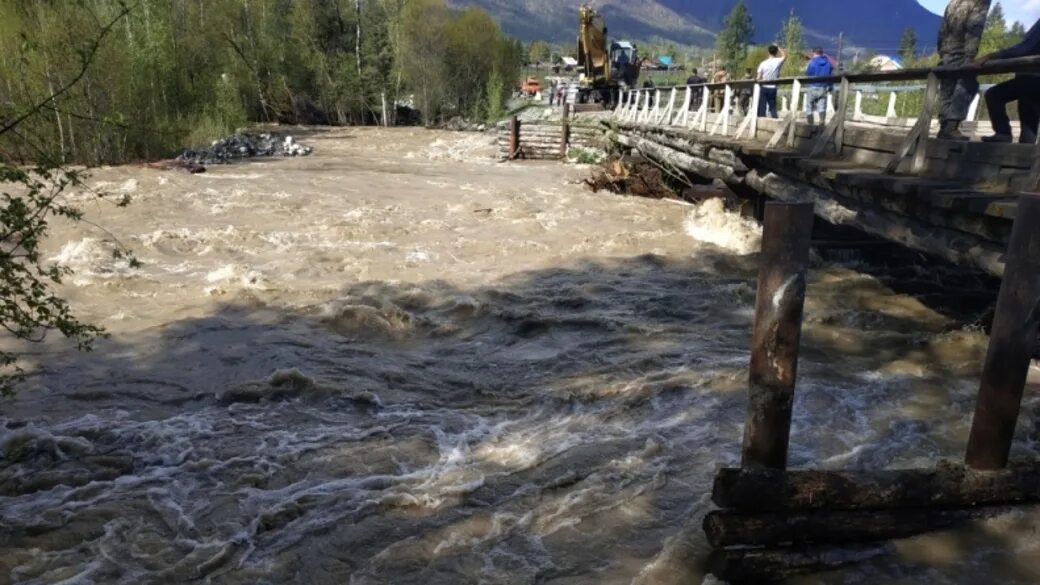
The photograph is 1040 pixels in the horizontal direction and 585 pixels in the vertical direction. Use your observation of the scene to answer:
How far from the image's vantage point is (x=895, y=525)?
11.7ft

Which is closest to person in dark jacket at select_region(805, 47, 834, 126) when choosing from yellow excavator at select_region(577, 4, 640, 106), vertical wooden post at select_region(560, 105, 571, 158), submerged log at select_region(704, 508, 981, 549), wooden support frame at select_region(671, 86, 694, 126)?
wooden support frame at select_region(671, 86, 694, 126)

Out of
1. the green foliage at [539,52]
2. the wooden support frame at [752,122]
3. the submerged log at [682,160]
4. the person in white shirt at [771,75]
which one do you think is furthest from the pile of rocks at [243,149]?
the green foliage at [539,52]

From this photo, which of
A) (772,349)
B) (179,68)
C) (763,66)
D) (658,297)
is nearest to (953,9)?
(658,297)

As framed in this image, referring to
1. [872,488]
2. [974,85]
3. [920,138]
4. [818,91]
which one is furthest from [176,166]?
[872,488]

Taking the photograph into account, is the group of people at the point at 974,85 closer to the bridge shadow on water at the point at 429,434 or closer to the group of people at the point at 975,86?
the group of people at the point at 975,86

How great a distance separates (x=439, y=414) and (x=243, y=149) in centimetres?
2350

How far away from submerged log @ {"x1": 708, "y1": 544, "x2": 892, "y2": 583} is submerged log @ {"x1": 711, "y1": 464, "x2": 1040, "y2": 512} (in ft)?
0.71

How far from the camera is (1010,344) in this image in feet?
11.3

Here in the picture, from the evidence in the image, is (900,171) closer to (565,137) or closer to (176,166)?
(176,166)

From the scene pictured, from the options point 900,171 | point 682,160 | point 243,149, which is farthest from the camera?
point 243,149

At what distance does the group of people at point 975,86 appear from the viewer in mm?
6020

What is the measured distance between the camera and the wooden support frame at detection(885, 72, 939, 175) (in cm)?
636

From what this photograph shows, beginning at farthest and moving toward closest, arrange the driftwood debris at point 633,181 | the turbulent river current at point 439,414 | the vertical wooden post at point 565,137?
the vertical wooden post at point 565,137, the driftwood debris at point 633,181, the turbulent river current at point 439,414

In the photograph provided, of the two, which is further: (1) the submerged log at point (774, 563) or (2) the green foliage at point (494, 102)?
(2) the green foliage at point (494, 102)
